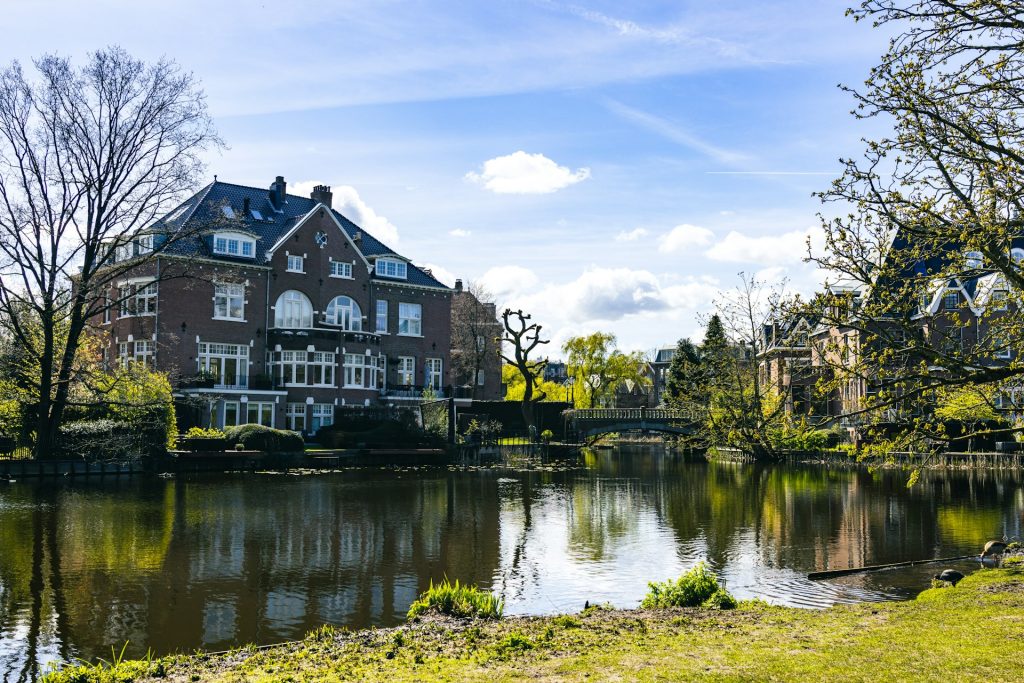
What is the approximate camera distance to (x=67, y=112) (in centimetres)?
3341

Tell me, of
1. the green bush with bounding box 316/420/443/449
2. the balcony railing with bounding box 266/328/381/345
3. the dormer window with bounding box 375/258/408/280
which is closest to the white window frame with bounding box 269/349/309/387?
the balcony railing with bounding box 266/328/381/345

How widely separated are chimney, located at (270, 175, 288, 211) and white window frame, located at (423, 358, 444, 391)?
13857 millimetres

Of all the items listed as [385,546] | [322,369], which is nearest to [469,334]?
[322,369]

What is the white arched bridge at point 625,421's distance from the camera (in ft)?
188

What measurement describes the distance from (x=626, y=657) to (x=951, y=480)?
3502 cm

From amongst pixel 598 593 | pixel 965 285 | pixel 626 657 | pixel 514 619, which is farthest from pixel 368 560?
pixel 965 285

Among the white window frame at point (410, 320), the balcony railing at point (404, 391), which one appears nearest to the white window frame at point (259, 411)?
the balcony railing at point (404, 391)

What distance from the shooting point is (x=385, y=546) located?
62.9 ft

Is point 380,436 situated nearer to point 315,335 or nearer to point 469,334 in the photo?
point 315,335

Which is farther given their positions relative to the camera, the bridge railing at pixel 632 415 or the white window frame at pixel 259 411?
the bridge railing at pixel 632 415

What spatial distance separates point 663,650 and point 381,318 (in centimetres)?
4898

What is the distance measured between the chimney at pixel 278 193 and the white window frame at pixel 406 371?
12416 millimetres

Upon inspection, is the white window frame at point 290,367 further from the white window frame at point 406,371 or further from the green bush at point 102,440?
the green bush at point 102,440

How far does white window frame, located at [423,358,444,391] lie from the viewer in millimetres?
58938
